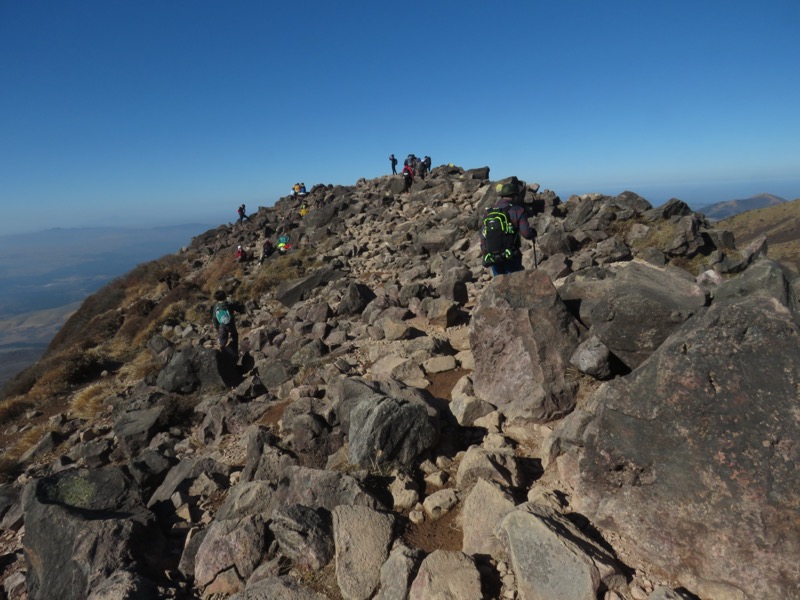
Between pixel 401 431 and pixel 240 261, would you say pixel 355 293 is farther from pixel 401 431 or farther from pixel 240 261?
pixel 240 261

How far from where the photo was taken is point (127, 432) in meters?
11.6

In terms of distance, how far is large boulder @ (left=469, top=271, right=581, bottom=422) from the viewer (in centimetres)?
717

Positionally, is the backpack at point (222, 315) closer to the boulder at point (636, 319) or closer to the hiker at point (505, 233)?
the hiker at point (505, 233)

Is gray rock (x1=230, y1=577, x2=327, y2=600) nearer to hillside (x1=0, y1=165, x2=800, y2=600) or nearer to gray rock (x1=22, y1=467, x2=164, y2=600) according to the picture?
hillside (x1=0, y1=165, x2=800, y2=600)

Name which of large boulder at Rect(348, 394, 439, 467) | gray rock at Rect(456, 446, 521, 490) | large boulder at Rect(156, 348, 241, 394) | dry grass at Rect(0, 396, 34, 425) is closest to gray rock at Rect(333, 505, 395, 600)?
large boulder at Rect(348, 394, 439, 467)

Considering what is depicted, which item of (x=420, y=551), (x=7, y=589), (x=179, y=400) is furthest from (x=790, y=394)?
(x=179, y=400)

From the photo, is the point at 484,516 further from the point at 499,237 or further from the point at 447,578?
the point at 499,237

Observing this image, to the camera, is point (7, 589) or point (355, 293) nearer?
point (7, 589)

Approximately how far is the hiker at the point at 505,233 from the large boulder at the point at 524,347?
2.70 meters

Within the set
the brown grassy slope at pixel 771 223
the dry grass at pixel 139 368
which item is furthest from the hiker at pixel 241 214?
the brown grassy slope at pixel 771 223

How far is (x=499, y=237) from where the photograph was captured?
10.8 m

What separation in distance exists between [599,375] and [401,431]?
328 cm

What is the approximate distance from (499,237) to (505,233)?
0.57ft

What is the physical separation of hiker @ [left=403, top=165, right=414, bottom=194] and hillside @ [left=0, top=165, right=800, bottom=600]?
2506cm
